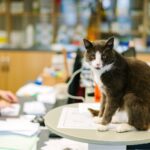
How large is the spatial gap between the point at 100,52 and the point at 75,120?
254mm

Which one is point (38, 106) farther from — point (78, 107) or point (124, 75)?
point (124, 75)

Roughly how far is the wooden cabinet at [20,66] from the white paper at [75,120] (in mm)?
2531

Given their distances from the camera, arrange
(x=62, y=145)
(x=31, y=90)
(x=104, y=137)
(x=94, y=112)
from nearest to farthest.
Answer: (x=104, y=137), (x=94, y=112), (x=62, y=145), (x=31, y=90)

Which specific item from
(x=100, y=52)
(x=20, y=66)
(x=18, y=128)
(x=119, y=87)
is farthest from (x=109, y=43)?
(x=20, y=66)

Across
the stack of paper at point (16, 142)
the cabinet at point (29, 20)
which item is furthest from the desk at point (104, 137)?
the cabinet at point (29, 20)

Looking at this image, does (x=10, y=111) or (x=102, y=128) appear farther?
(x=10, y=111)

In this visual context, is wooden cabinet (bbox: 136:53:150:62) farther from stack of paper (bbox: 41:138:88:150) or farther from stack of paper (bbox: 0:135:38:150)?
stack of paper (bbox: 0:135:38:150)

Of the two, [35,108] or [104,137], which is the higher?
[104,137]

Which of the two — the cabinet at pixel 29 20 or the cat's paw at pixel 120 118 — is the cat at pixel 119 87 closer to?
the cat's paw at pixel 120 118

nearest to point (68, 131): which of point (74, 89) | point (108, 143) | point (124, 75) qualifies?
point (108, 143)

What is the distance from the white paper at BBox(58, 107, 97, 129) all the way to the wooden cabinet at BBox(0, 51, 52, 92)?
8.30ft

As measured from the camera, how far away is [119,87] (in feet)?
3.29

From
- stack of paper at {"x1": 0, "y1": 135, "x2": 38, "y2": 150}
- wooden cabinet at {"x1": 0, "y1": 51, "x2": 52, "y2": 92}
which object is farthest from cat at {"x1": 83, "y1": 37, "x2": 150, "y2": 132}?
wooden cabinet at {"x1": 0, "y1": 51, "x2": 52, "y2": 92}

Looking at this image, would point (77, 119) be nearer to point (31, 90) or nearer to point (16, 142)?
point (16, 142)
